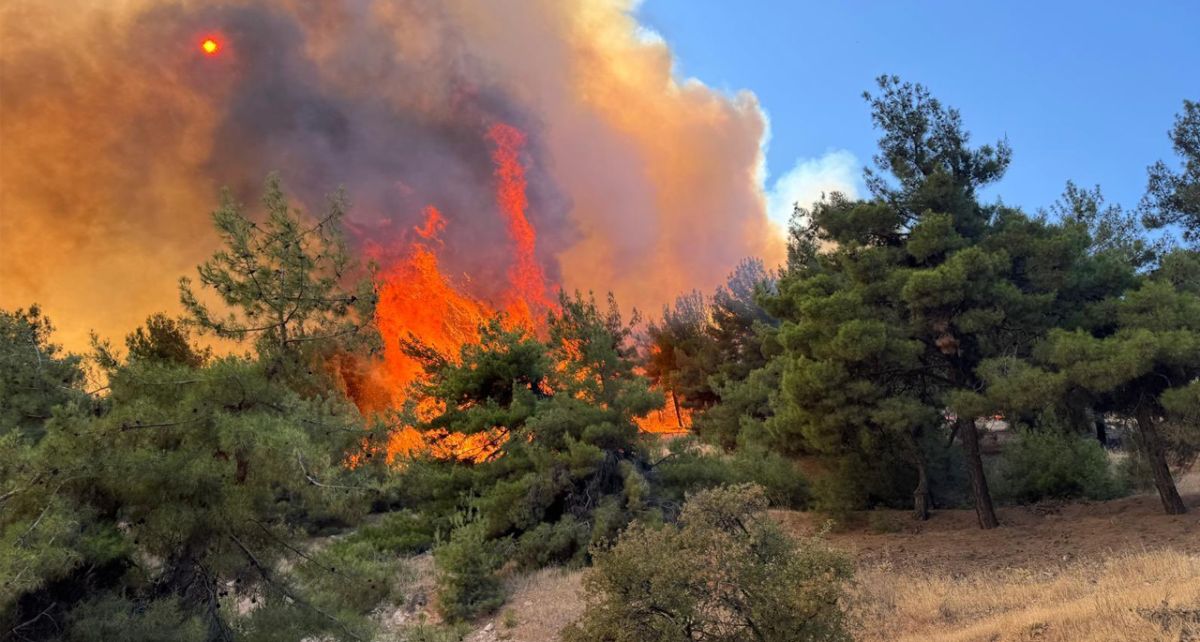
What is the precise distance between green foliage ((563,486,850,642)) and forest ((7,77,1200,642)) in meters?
0.04

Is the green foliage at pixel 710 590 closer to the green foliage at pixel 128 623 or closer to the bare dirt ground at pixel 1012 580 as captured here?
the bare dirt ground at pixel 1012 580

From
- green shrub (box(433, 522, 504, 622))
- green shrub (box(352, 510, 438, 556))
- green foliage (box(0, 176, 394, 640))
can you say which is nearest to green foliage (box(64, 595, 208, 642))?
green foliage (box(0, 176, 394, 640))

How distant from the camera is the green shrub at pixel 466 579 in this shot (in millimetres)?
17000

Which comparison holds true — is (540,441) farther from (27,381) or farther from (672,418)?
(672,418)

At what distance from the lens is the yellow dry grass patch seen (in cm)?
900

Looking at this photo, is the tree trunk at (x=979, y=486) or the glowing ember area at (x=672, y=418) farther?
the glowing ember area at (x=672, y=418)

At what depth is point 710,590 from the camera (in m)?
8.52

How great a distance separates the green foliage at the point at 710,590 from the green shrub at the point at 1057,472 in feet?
59.9

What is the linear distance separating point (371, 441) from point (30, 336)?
458 centimetres

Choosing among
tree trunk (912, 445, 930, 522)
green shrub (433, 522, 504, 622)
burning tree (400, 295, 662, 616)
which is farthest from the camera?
tree trunk (912, 445, 930, 522)

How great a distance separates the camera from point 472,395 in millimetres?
24578

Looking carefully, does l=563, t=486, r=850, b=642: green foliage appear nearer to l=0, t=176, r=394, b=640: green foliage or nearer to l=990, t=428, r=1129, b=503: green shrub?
l=0, t=176, r=394, b=640: green foliage

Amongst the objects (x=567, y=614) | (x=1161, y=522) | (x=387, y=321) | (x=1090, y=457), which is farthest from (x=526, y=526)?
(x=387, y=321)

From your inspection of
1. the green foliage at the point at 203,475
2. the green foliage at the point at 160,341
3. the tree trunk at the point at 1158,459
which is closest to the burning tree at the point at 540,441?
the green foliage at the point at 203,475
